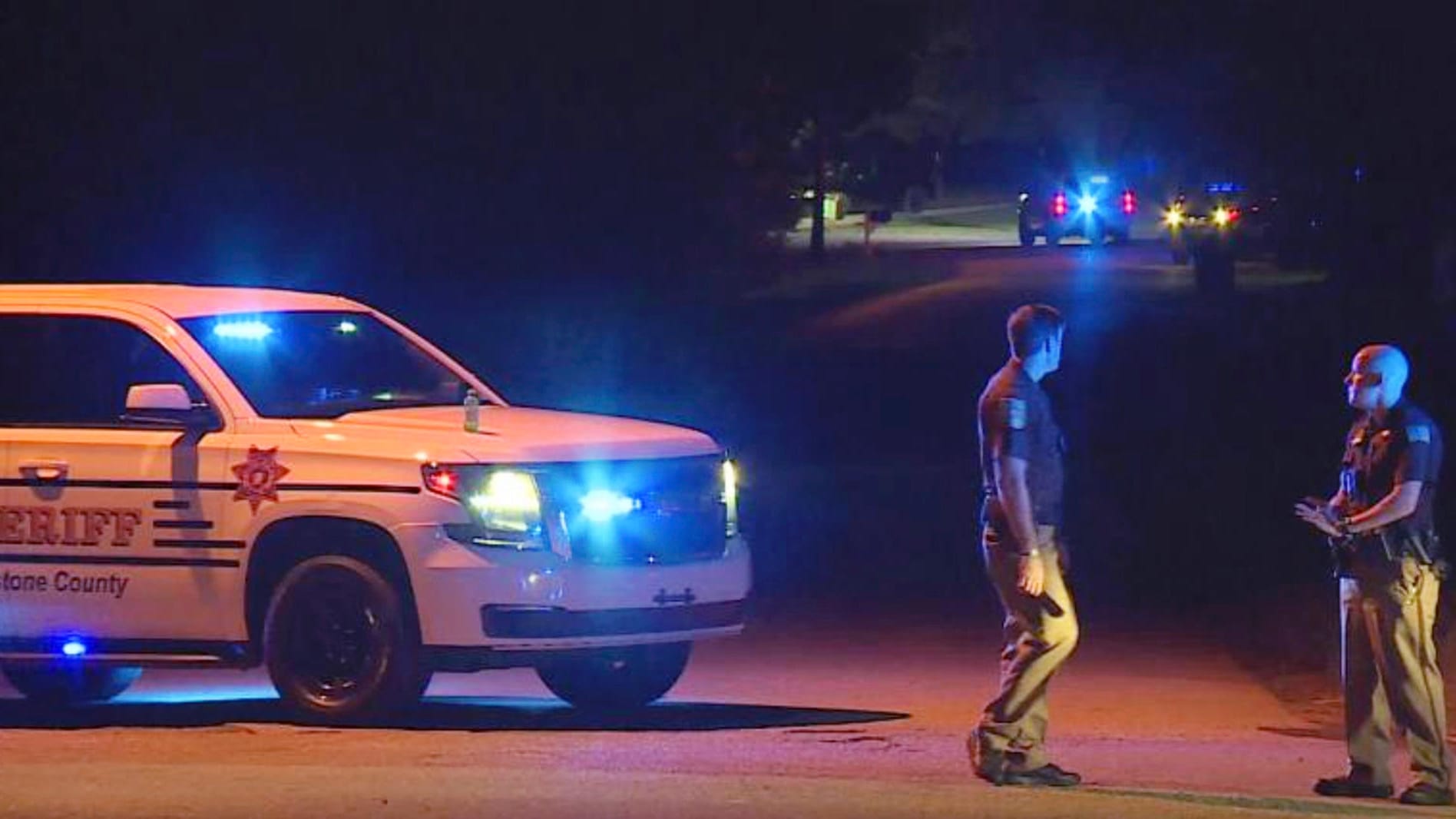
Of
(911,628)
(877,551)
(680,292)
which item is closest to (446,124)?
(680,292)

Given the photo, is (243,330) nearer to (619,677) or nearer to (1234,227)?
(619,677)

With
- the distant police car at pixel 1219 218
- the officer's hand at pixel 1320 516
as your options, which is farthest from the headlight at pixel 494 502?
the distant police car at pixel 1219 218

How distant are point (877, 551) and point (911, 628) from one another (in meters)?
3.49

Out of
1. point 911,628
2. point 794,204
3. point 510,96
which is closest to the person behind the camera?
point 911,628

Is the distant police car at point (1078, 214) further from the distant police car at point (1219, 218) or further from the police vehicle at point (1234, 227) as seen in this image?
the distant police car at point (1219, 218)

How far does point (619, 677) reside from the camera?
11531 millimetres

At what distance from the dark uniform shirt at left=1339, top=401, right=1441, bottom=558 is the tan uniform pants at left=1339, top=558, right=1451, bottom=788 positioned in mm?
108

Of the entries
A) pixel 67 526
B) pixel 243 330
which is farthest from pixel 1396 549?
pixel 67 526

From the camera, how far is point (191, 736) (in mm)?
10328

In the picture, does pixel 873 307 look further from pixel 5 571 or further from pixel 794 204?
pixel 5 571

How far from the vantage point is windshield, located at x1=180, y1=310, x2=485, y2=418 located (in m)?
11.0

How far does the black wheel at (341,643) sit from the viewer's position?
10.4m

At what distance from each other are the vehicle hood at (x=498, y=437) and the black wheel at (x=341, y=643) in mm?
498

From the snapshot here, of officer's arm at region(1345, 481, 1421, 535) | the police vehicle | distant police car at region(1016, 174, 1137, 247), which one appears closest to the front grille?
officer's arm at region(1345, 481, 1421, 535)
